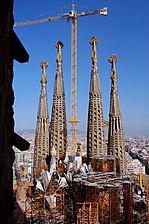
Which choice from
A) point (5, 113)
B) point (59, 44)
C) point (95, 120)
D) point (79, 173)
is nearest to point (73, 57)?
point (59, 44)

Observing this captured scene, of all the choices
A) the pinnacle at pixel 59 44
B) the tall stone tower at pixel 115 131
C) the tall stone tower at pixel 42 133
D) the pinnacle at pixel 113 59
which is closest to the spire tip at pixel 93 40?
the pinnacle at pixel 113 59

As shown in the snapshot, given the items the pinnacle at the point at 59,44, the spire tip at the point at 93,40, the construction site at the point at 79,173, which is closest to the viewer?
the construction site at the point at 79,173

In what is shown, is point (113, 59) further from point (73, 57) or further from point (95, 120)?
point (73, 57)

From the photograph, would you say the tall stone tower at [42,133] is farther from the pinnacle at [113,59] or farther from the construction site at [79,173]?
the pinnacle at [113,59]

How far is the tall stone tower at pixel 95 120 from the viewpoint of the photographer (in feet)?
45.1

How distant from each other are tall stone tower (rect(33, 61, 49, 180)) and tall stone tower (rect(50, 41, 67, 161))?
0.58 metres

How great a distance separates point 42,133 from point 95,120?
345 cm

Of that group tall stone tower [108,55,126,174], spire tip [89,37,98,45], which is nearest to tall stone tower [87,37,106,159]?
tall stone tower [108,55,126,174]

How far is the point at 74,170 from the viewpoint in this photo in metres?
10.9

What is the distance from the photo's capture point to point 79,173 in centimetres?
1015

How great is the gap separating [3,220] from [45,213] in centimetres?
774

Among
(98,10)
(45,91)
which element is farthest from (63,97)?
(98,10)

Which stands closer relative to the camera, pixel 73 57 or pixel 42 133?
pixel 42 133

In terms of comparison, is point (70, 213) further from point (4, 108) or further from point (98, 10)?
point (98, 10)
